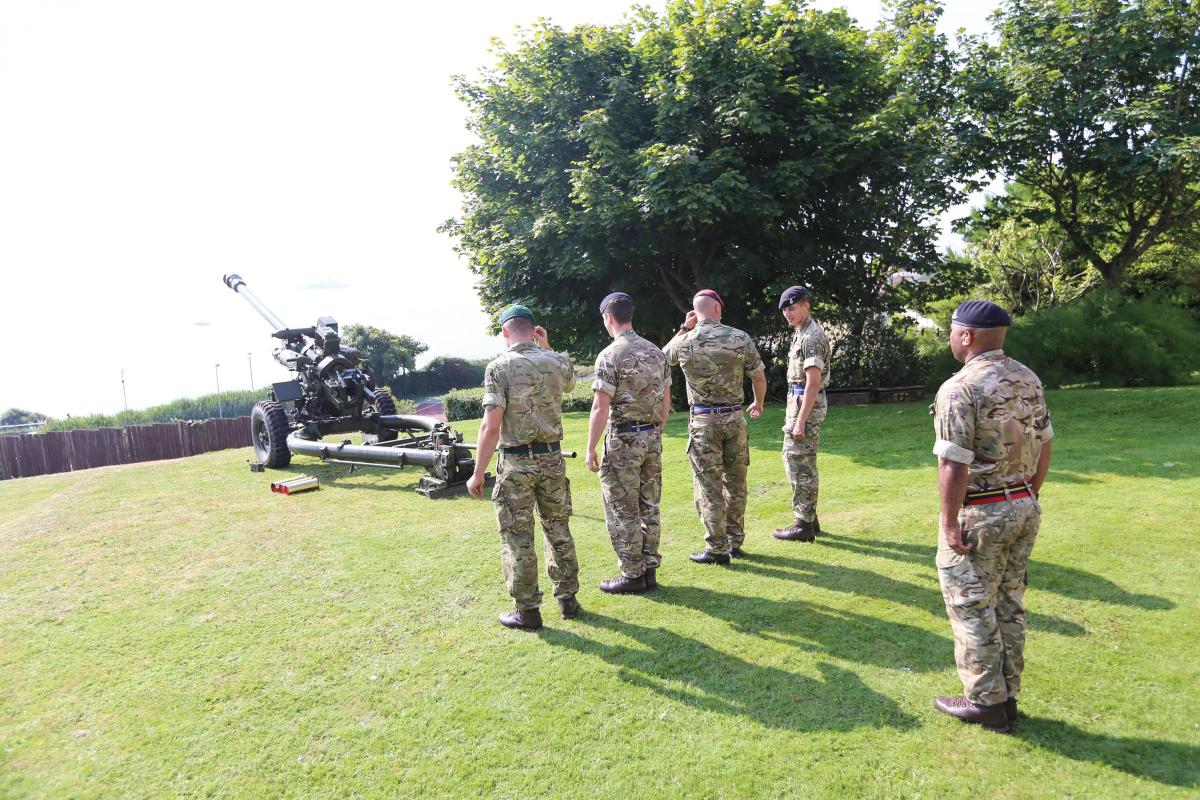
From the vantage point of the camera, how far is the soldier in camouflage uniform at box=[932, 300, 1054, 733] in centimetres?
299

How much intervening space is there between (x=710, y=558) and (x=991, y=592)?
8.74 feet

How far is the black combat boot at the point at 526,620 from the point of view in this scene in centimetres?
448

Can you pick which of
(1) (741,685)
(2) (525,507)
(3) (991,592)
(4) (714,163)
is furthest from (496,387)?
(4) (714,163)

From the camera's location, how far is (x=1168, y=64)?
12977mm

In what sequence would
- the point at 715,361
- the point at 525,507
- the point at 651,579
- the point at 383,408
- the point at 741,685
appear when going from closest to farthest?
the point at 741,685
the point at 525,507
the point at 651,579
the point at 715,361
the point at 383,408

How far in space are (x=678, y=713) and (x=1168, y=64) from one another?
622 inches

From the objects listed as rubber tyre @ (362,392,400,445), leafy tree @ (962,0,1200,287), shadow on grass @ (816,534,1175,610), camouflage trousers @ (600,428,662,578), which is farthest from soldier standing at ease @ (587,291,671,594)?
leafy tree @ (962,0,1200,287)

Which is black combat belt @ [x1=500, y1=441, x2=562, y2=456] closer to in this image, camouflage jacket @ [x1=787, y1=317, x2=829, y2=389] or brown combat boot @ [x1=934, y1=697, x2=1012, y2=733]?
camouflage jacket @ [x1=787, y1=317, x2=829, y2=389]

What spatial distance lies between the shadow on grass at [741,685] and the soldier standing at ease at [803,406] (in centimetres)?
211

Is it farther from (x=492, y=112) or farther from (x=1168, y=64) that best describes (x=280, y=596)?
(x=1168, y=64)

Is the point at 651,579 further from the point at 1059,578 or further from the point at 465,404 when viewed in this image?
the point at 465,404

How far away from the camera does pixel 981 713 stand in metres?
3.16

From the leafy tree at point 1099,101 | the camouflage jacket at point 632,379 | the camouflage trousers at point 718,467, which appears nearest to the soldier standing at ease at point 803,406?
the camouflage trousers at point 718,467

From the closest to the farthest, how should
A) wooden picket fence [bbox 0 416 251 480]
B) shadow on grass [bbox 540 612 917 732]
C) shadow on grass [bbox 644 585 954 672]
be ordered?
shadow on grass [bbox 540 612 917 732], shadow on grass [bbox 644 585 954 672], wooden picket fence [bbox 0 416 251 480]
